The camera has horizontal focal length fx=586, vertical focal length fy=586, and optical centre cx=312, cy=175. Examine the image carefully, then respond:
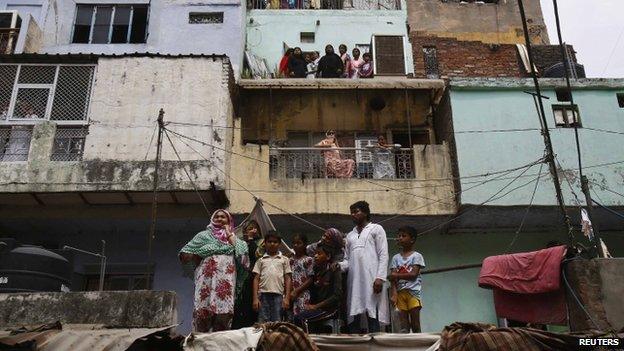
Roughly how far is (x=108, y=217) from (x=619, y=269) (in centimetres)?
948

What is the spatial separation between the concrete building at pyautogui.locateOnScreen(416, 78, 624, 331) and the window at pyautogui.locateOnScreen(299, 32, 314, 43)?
5047mm

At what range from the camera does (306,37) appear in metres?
16.4

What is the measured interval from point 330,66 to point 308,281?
28.6ft

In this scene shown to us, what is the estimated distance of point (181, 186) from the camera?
11.4m

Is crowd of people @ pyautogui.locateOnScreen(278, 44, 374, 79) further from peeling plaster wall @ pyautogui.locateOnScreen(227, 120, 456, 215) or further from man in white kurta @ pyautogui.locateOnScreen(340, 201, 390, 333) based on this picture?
man in white kurta @ pyautogui.locateOnScreen(340, 201, 390, 333)

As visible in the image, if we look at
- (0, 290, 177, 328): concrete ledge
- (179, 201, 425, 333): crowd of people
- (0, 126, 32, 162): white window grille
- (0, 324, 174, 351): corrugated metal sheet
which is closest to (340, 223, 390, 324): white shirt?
(179, 201, 425, 333): crowd of people

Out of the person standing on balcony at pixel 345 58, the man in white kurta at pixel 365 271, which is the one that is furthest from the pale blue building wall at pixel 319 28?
the man in white kurta at pixel 365 271

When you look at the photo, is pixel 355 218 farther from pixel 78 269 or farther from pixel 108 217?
pixel 78 269

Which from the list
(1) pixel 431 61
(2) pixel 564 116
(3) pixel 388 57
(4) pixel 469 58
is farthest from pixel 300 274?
(4) pixel 469 58

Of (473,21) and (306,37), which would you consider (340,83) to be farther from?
(473,21)

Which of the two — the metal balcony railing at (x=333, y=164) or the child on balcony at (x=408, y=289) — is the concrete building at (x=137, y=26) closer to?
the metal balcony railing at (x=333, y=164)

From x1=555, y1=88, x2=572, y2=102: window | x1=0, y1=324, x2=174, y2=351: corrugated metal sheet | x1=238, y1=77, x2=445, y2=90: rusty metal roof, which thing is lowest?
x1=0, y1=324, x2=174, y2=351: corrugated metal sheet

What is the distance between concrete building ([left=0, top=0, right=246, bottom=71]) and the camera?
14.5 meters

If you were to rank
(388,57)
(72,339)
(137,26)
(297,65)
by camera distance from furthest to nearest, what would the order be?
(137,26) → (388,57) → (297,65) → (72,339)
